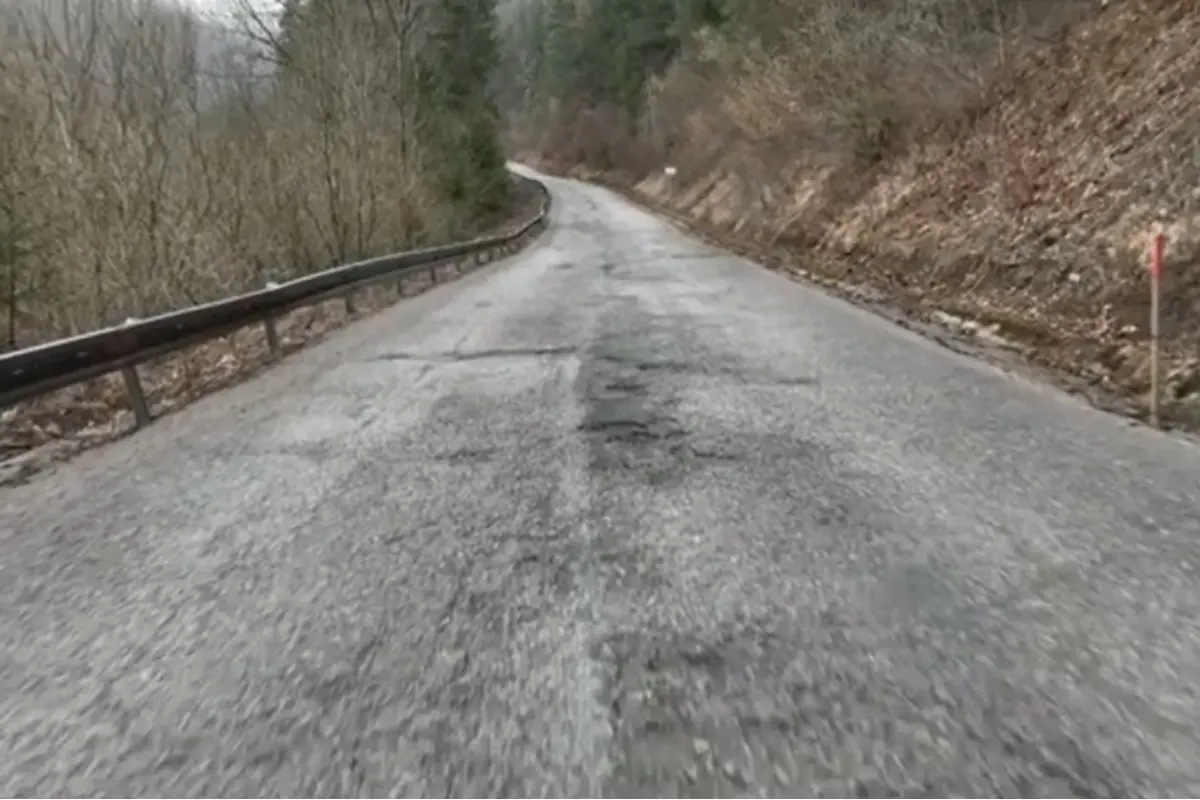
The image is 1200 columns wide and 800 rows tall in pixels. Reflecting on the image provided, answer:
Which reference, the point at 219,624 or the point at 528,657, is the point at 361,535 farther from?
the point at 528,657

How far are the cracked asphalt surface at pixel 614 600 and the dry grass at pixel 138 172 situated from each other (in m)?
5.53

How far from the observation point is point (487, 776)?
292 cm

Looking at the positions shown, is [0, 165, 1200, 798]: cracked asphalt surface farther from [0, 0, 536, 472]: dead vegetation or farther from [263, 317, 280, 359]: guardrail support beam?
[263, 317, 280, 359]: guardrail support beam

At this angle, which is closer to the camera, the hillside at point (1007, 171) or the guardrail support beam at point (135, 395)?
the guardrail support beam at point (135, 395)

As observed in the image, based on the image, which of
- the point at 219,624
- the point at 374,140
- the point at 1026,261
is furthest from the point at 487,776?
the point at 374,140

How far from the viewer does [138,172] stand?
1350 centimetres

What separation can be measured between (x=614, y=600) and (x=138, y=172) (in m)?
11.9

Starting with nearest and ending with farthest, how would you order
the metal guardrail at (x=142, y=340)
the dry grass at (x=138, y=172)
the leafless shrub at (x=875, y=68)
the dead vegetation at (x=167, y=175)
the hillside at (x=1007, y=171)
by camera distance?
→ the metal guardrail at (x=142, y=340) < the hillside at (x=1007, y=171) < the dead vegetation at (x=167, y=175) < the dry grass at (x=138, y=172) < the leafless shrub at (x=875, y=68)

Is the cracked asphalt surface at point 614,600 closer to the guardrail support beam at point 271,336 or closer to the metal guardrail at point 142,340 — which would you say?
the metal guardrail at point 142,340

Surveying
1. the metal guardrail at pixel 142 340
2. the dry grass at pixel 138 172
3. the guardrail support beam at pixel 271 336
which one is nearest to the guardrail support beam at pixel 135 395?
the metal guardrail at pixel 142 340

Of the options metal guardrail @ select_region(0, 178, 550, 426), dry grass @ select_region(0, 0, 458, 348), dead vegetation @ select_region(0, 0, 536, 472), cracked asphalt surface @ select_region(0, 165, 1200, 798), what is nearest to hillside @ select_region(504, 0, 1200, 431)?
cracked asphalt surface @ select_region(0, 165, 1200, 798)

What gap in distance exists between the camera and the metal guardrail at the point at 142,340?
7129mm

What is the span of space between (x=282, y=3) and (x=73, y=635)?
2309 cm

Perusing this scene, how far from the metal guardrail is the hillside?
26.8 ft
